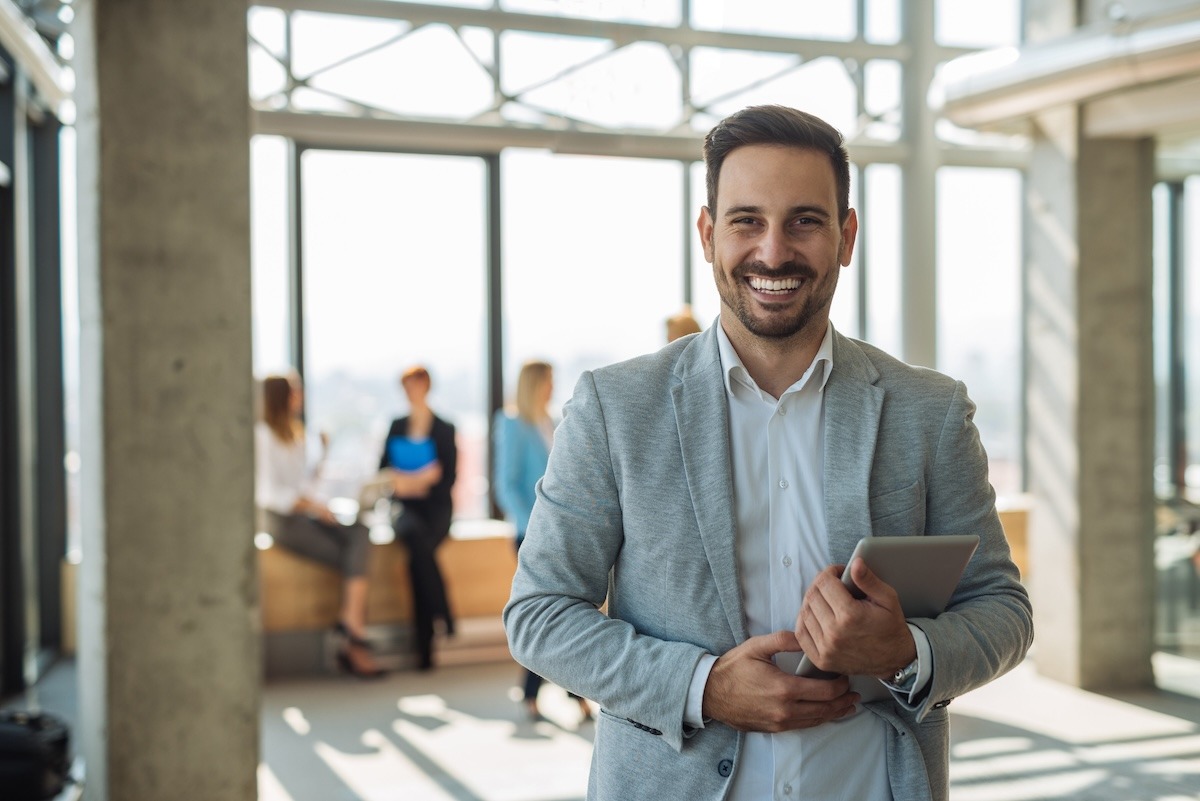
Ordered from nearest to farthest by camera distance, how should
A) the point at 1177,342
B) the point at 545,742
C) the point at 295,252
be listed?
1. the point at 545,742
2. the point at 1177,342
3. the point at 295,252

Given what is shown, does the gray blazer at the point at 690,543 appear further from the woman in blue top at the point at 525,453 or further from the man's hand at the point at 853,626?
the woman in blue top at the point at 525,453

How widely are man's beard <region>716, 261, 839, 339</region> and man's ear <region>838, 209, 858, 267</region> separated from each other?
55 millimetres

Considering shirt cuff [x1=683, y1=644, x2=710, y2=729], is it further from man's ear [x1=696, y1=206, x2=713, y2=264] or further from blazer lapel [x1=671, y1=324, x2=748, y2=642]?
man's ear [x1=696, y1=206, x2=713, y2=264]

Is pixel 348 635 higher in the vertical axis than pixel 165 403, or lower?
lower

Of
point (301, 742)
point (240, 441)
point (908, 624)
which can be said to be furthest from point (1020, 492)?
point (908, 624)

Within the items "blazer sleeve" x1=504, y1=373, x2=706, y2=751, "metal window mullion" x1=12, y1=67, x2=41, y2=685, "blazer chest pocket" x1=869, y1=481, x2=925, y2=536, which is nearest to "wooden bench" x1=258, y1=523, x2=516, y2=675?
"metal window mullion" x1=12, y1=67, x2=41, y2=685

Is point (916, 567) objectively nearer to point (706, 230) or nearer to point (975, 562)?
point (975, 562)

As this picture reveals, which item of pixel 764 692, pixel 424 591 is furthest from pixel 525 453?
pixel 764 692

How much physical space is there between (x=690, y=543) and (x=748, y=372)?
291 millimetres

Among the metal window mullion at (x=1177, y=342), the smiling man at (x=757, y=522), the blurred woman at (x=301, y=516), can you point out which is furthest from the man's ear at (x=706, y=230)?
the metal window mullion at (x=1177, y=342)

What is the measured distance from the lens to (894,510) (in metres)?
1.61

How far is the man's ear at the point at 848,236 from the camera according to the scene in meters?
1.69

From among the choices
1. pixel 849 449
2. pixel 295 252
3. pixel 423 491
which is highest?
pixel 295 252

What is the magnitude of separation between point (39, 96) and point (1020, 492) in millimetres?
8178
